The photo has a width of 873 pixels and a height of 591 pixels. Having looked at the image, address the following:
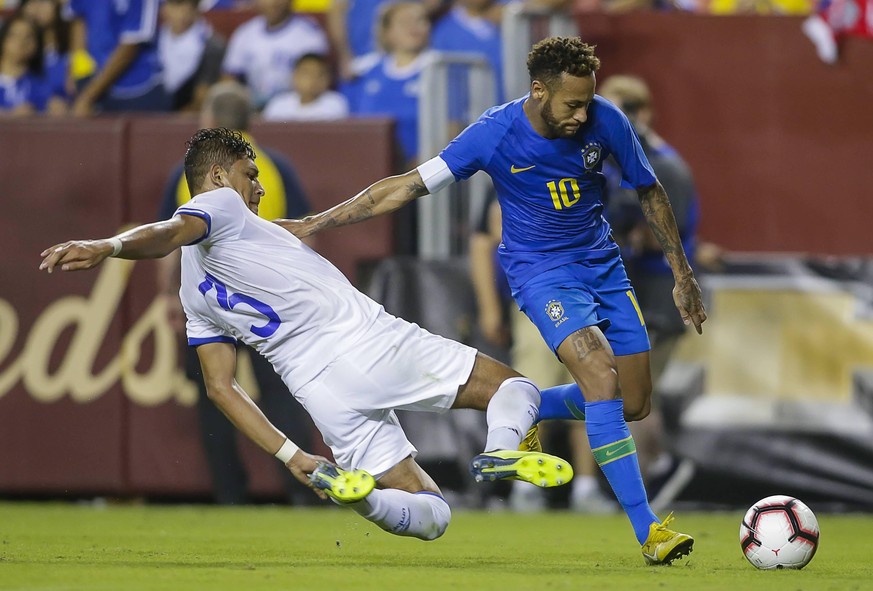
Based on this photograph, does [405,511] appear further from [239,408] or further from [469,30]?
[469,30]

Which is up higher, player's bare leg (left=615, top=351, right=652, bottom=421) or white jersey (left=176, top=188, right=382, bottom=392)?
white jersey (left=176, top=188, right=382, bottom=392)

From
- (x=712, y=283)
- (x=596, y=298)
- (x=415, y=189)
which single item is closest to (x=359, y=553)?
(x=596, y=298)

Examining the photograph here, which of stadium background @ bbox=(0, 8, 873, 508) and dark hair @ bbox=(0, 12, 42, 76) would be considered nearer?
stadium background @ bbox=(0, 8, 873, 508)

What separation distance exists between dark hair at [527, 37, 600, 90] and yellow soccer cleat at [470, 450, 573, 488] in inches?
65.3

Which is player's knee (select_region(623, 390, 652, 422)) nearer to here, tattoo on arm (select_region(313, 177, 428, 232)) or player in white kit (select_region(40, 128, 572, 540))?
player in white kit (select_region(40, 128, 572, 540))

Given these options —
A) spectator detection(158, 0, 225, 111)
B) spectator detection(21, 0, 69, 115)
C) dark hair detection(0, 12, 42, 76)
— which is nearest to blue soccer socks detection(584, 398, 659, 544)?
spectator detection(158, 0, 225, 111)

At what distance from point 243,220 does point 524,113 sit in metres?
1.43

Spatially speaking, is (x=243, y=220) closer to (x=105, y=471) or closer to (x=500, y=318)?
(x=500, y=318)

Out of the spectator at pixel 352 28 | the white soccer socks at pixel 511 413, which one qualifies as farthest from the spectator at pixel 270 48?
the white soccer socks at pixel 511 413

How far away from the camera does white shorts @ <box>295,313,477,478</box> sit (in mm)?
6449

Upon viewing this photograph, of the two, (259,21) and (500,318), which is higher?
(259,21)

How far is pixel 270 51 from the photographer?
39.8 ft

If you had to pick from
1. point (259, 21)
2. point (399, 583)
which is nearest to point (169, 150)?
point (259, 21)

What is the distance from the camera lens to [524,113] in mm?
6949
